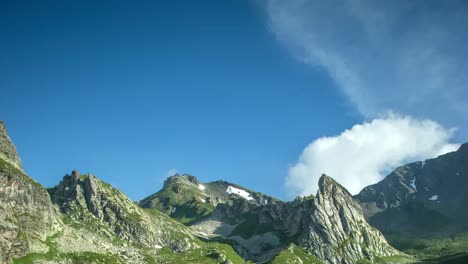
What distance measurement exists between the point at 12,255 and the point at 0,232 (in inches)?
420

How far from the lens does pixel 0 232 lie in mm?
195625

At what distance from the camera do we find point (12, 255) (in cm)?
19638
